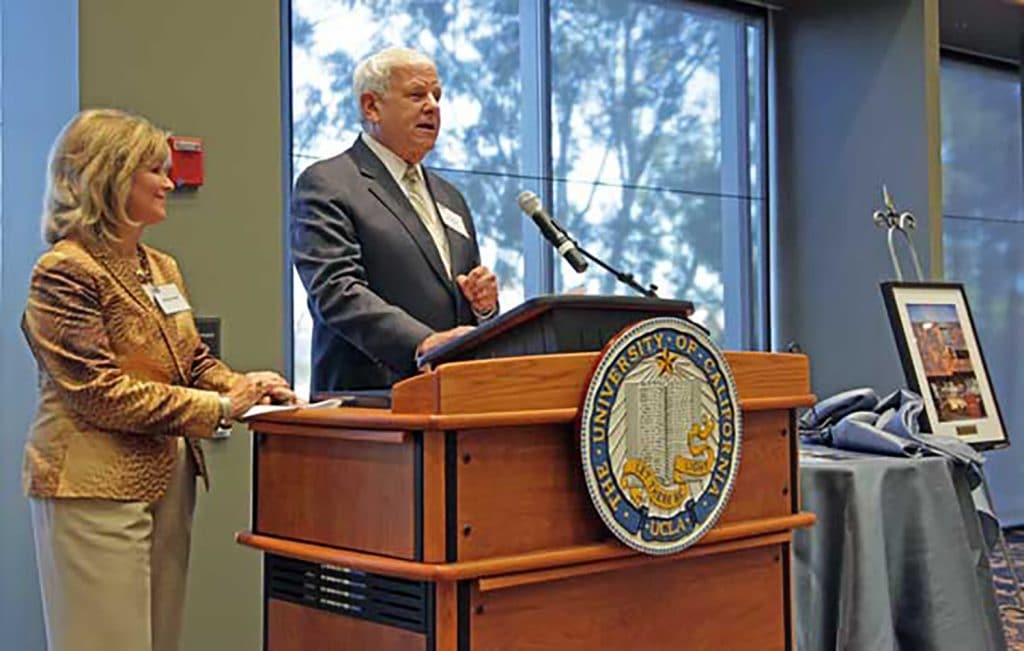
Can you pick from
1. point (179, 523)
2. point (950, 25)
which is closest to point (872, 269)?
point (950, 25)

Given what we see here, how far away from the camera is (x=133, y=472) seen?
80.3 inches

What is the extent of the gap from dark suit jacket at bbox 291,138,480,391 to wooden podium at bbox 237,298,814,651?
28 centimetres

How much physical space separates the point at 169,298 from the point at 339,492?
0.59 meters

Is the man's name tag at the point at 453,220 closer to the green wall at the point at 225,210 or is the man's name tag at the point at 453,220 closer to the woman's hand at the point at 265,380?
the woman's hand at the point at 265,380

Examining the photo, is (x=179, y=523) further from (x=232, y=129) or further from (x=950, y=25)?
(x=950, y=25)

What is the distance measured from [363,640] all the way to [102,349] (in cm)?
64

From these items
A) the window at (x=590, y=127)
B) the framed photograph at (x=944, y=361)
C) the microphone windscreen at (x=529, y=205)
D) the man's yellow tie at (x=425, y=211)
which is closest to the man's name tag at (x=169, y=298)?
the man's yellow tie at (x=425, y=211)

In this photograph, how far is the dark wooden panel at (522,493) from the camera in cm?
163

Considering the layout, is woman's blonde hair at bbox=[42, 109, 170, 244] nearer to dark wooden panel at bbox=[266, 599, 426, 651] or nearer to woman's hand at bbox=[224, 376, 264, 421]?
woman's hand at bbox=[224, 376, 264, 421]

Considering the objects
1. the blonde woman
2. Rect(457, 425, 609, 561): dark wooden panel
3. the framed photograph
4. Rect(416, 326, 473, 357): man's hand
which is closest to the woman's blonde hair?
the blonde woman

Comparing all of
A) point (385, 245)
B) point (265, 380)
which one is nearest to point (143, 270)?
point (265, 380)

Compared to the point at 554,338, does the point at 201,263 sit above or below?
above

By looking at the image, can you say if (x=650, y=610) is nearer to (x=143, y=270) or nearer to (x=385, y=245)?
(x=385, y=245)

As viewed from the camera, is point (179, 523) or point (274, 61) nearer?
point (179, 523)
